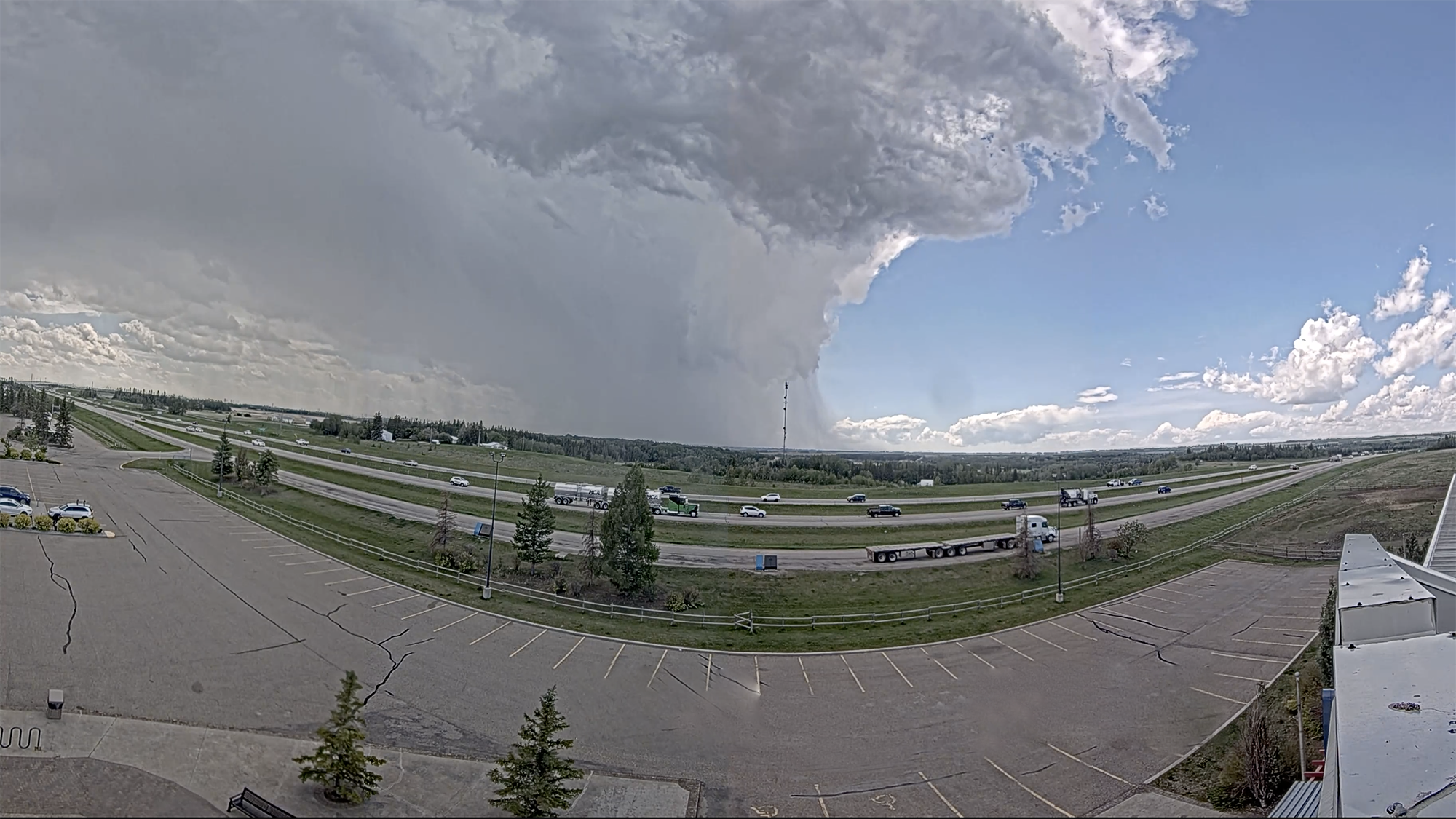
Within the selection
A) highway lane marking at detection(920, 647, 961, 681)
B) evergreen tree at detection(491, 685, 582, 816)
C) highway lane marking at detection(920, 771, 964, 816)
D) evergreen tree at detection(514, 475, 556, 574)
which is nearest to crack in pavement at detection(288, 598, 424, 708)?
evergreen tree at detection(491, 685, 582, 816)

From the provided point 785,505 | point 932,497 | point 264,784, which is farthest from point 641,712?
point 932,497

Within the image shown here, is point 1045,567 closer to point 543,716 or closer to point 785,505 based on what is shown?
point 785,505

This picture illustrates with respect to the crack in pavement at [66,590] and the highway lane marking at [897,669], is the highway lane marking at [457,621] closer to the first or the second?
the crack in pavement at [66,590]

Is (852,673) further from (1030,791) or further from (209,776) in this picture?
(209,776)

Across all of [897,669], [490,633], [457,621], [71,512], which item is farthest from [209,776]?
[71,512]

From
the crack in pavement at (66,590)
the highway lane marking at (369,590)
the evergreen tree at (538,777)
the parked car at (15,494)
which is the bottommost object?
the highway lane marking at (369,590)

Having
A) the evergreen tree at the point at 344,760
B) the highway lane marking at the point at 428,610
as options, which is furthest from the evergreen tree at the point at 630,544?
the evergreen tree at the point at 344,760

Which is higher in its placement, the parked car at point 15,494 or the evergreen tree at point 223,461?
the evergreen tree at point 223,461
